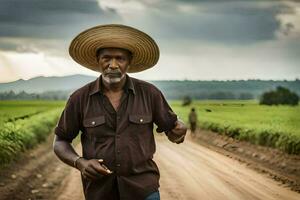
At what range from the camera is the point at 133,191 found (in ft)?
10.5

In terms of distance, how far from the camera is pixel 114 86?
10.6 ft

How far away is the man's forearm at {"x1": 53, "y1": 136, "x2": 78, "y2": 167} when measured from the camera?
320 cm

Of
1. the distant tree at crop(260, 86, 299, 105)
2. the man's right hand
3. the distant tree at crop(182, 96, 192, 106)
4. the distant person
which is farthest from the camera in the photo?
the distant tree at crop(182, 96, 192, 106)

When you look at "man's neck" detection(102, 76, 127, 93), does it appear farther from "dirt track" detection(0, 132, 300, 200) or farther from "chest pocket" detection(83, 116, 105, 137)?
"dirt track" detection(0, 132, 300, 200)

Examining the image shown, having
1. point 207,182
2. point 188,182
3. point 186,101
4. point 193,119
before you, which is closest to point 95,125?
point 188,182

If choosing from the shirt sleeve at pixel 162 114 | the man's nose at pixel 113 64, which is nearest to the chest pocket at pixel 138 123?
the shirt sleeve at pixel 162 114

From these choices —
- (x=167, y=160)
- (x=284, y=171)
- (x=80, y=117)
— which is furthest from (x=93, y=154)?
(x=167, y=160)

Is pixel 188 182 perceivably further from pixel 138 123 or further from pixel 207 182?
pixel 138 123

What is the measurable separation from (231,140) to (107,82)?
13.6 m

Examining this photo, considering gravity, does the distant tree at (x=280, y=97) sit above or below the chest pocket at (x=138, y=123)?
below

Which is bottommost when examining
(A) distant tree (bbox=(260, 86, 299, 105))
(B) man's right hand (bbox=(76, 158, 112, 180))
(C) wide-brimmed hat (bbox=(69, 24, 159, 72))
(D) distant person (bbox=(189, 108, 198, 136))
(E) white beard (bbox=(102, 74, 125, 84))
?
(D) distant person (bbox=(189, 108, 198, 136))

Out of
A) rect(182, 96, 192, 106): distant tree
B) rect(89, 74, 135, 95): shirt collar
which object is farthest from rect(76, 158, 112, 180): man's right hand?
rect(182, 96, 192, 106): distant tree

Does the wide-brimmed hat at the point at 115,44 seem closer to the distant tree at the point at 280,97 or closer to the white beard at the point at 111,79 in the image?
the white beard at the point at 111,79

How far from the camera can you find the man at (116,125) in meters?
3.15
